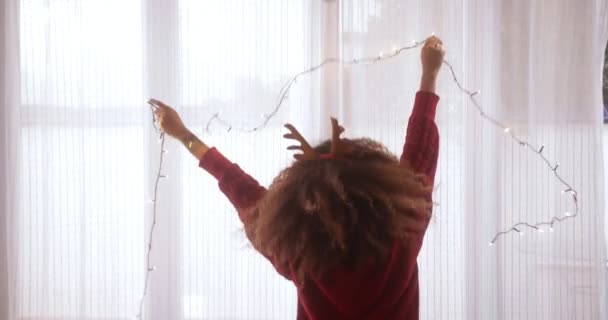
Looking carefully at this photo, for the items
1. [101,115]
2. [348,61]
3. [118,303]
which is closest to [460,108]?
[348,61]

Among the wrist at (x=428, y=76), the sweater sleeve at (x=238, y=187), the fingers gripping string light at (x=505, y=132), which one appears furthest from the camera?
the fingers gripping string light at (x=505, y=132)

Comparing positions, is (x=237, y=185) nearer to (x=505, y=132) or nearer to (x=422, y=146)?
(x=422, y=146)

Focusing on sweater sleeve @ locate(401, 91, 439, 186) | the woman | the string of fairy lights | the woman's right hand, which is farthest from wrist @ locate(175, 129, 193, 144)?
the string of fairy lights

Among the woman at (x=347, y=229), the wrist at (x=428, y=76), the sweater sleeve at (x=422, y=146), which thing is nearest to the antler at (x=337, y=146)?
the woman at (x=347, y=229)

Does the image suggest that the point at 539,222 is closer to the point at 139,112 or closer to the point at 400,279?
the point at 400,279

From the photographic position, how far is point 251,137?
192 cm

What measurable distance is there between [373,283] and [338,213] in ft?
0.42

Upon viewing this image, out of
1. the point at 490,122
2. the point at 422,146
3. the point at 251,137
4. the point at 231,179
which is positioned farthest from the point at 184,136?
the point at 490,122

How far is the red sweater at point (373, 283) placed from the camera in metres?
0.89

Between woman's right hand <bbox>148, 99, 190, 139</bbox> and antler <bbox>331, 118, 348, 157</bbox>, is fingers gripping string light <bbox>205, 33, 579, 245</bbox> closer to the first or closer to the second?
woman's right hand <bbox>148, 99, 190, 139</bbox>

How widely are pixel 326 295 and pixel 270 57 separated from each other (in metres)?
1.15

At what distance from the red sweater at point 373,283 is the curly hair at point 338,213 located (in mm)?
26

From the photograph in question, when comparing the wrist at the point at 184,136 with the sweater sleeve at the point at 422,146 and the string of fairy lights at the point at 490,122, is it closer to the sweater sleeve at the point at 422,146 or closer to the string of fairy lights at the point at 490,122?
the sweater sleeve at the point at 422,146

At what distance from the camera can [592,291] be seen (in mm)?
1826
